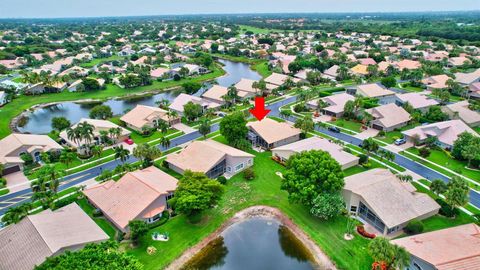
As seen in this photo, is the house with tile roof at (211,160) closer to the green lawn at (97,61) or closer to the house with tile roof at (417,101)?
the house with tile roof at (417,101)

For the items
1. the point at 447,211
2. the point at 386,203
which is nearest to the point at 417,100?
the point at 447,211

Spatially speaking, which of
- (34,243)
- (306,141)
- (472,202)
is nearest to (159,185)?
(34,243)

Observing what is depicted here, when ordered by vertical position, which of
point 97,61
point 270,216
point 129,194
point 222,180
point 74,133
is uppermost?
point 74,133

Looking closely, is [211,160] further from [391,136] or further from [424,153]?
[391,136]

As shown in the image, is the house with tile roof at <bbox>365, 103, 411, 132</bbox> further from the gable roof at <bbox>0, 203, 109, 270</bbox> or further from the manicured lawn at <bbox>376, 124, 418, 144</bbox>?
the gable roof at <bbox>0, 203, 109, 270</bbox>

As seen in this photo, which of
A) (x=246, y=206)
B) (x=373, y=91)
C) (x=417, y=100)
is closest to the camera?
(x=246, y=206)

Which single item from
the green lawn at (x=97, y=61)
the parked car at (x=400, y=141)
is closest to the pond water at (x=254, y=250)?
the parked car at (x=400, y=141)

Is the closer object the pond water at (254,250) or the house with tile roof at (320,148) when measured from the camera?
the pond water at (254,250)
